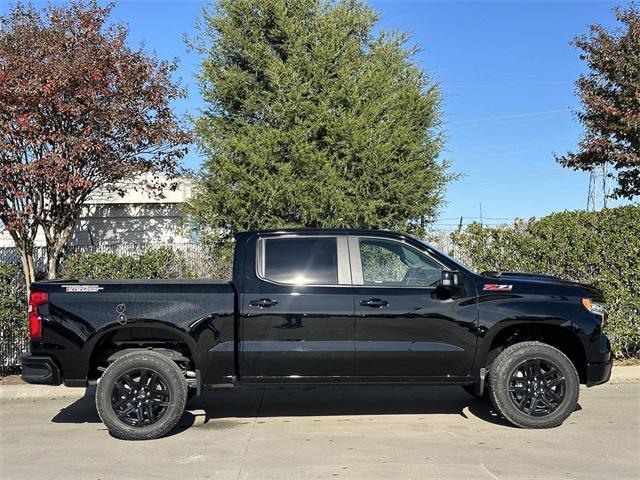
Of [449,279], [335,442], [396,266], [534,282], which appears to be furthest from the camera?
[396,266]

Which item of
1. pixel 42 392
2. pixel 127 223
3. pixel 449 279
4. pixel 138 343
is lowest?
pixel 42 392

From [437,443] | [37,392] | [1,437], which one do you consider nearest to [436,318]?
[437,443]

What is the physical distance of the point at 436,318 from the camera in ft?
20.0

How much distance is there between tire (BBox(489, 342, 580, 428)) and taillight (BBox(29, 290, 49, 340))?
4.41 meters

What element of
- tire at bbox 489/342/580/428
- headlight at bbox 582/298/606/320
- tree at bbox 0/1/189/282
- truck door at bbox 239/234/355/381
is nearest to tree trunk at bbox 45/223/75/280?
tree at bbox 0/1/189/282

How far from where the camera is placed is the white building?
13.1 meters

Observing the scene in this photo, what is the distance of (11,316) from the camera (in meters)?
9.09

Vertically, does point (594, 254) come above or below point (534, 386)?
above

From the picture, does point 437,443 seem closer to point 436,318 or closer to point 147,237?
point 436,318

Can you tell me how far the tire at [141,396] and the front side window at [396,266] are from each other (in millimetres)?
2120

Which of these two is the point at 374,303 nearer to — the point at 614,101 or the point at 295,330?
the point at 295,330

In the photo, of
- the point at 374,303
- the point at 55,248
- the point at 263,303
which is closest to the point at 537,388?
the point at 374,303

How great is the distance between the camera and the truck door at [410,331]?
19.9 ft

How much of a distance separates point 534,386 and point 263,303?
279 cm
